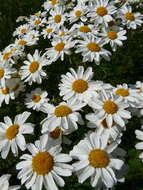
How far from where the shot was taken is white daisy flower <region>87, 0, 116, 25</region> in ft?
14.6

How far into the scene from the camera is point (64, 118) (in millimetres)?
3086

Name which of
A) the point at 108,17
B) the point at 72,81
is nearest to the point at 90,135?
the point at 72,81

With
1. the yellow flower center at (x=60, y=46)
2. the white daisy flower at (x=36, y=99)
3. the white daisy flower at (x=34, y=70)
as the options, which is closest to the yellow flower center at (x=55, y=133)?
the white daisy flower at (x=36, y=99)

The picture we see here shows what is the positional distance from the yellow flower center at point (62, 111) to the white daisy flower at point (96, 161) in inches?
16.4

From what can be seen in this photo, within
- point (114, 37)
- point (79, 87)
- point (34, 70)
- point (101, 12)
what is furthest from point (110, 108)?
point (101, 12)

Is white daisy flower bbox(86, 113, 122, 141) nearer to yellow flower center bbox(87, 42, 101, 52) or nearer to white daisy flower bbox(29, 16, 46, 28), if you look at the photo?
yellow flower center bbox(87, 42, 101, 52)

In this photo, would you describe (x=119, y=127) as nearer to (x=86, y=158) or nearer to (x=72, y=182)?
(x=86, y=158)

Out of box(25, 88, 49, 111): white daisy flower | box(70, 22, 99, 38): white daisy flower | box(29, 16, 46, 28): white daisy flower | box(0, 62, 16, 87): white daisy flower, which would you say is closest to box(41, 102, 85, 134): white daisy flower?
box(25, 88, 49, 111): white daisy flower

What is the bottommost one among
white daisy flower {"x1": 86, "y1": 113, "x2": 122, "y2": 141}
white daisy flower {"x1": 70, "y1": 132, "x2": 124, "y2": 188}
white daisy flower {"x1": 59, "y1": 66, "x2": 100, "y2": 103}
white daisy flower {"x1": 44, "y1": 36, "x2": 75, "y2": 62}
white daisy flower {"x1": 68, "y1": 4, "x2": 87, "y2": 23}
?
white daisy flower {"x1": 70, "y1": 132, "x2": 124, "y2": 188}

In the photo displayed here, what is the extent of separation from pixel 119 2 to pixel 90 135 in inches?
122

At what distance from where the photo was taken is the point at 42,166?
2674 mm

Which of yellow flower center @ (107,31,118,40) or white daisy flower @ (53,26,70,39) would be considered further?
white daisy flower @ (53,26,70,39)

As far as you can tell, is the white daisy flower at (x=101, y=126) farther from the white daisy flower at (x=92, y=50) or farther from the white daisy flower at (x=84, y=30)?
the white daisy flower at (x=84, y=30)

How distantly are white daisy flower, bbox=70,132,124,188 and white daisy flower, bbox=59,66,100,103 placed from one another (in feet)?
Result: 1.72
